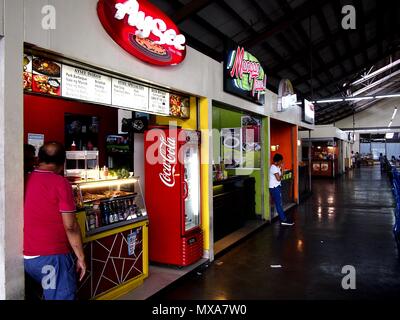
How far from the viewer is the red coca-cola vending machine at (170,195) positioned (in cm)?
459

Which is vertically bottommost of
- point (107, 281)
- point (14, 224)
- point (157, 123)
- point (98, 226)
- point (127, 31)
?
point (107, 281)

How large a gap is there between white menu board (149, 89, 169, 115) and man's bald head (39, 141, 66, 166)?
1.80 m

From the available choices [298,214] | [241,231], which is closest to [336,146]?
[298,214]

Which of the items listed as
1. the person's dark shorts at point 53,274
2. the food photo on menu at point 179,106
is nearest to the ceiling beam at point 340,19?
the food photo on menu at point 179,106

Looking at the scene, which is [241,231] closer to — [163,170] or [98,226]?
[163,170]

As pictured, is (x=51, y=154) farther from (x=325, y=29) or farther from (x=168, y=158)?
(x=325, y=29)

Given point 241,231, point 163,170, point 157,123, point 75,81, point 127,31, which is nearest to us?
point 75,81

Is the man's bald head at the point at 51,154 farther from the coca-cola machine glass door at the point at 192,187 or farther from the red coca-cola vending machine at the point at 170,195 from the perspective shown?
the coca-cola machine glass door at the point at 192,187

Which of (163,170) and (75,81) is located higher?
(75,81)

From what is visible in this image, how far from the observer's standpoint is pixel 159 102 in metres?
4.32

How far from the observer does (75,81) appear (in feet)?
10.3

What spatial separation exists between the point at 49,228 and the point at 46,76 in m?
1.31

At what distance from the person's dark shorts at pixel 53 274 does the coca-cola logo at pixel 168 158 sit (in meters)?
2.27
